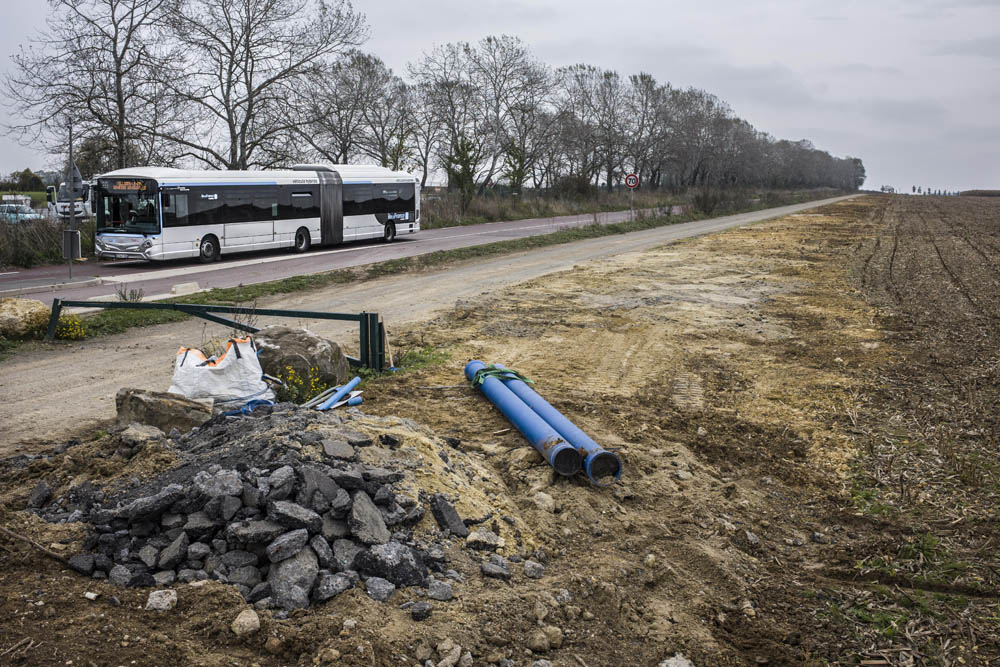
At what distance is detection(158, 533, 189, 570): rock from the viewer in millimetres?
4500

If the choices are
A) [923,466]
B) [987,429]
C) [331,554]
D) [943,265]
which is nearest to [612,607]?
[331,554]

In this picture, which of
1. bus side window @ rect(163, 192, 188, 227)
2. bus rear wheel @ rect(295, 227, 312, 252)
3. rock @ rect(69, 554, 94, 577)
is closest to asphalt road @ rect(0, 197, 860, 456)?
rock @ rect(69, 554, 94, 577)

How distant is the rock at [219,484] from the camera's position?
481 centimetres

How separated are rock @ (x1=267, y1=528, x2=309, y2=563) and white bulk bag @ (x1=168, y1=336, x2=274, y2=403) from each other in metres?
3.45

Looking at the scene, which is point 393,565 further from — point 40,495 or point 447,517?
point 40,495

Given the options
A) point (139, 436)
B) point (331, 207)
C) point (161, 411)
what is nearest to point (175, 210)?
point (331, 207)

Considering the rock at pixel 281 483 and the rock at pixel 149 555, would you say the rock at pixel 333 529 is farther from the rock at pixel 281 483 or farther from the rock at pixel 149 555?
the rock at pixel 149 555

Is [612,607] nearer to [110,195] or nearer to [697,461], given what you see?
[697,461]

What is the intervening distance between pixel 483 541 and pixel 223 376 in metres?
3.80

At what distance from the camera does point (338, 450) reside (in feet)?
18.1

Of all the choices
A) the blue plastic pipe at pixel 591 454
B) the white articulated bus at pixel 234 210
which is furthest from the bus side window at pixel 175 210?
the blue plastic pipe at pixel 591 454

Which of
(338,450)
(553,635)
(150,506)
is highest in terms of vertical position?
(338,450)

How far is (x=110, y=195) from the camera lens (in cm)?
2300

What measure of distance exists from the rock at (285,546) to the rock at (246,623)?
0.41 metres
